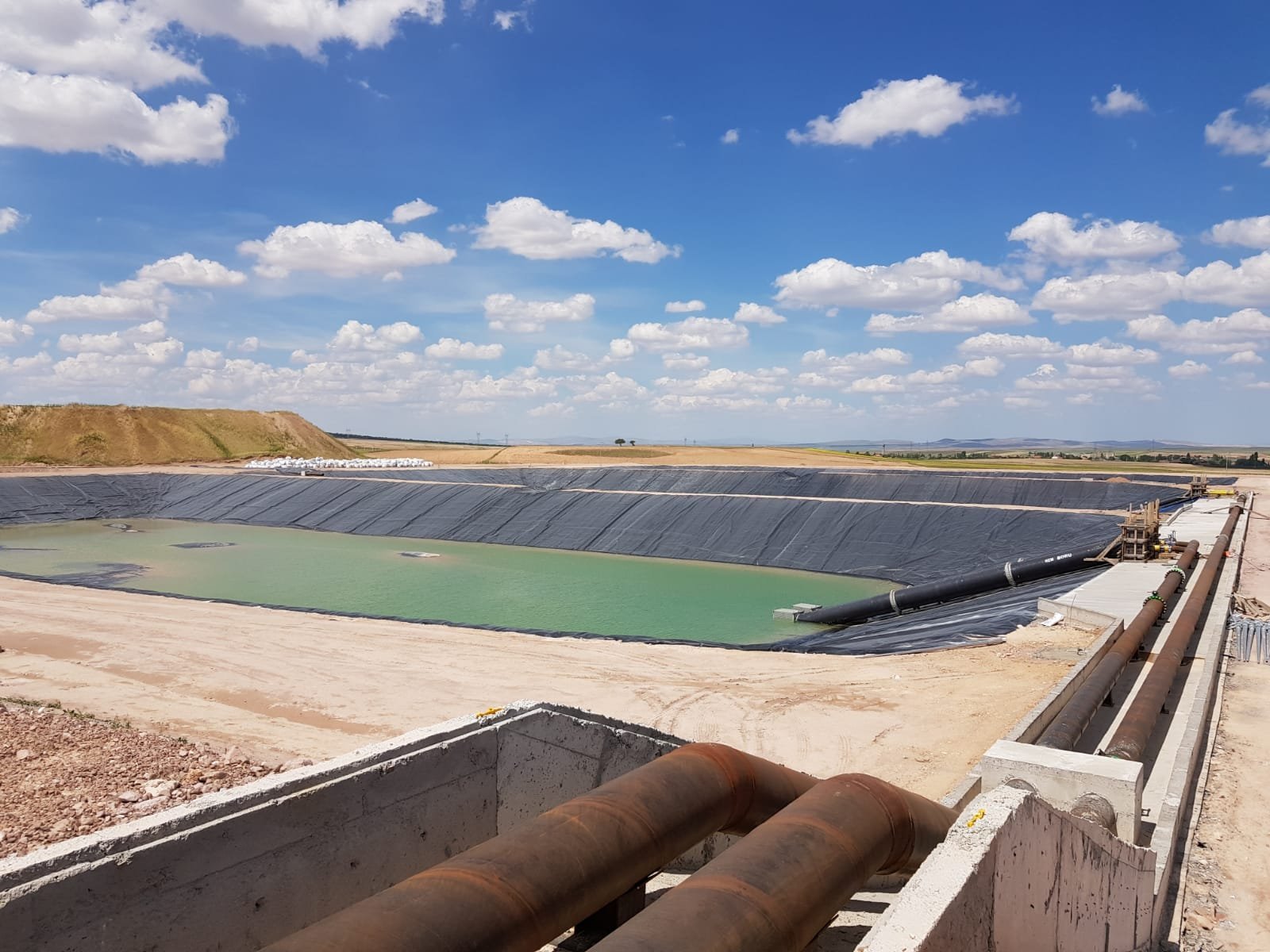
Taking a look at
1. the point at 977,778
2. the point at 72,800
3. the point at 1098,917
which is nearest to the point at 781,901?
the point at 1098,917

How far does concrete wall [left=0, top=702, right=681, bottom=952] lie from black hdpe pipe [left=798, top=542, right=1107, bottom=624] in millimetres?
20658

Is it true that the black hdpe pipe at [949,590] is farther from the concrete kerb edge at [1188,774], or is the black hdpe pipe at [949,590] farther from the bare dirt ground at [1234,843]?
the bare dirt ground at [1234,843]

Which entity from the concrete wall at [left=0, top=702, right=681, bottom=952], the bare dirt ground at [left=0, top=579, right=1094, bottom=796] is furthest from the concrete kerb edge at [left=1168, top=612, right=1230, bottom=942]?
the concrete wall at [left=0, top=702, right=681, bottom=952]

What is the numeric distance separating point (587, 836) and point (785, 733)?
10.4 meters

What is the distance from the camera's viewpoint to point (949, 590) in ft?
88.6

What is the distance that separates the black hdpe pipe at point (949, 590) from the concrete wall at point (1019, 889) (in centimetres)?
2073

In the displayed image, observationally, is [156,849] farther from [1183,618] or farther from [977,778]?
[1183,618]

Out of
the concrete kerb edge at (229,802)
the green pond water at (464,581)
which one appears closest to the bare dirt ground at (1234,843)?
the concrete kerb edge at (229,802)

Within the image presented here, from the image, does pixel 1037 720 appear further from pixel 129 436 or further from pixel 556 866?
pixel 129 436

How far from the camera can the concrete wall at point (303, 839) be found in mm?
3926

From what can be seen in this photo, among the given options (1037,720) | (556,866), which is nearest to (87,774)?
(556,866)

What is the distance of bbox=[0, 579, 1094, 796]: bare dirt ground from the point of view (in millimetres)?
13508

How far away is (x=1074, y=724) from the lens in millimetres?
9211

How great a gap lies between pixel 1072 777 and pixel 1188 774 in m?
2.83
